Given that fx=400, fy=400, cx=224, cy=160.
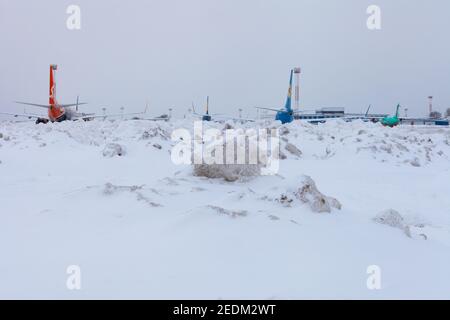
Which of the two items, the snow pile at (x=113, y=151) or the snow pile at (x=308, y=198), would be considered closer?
the snow pile at (x=308, y=198)

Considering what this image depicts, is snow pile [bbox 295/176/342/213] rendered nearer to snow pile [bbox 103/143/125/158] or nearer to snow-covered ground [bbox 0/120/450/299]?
snow-covered ground [bbox 0/120/450/299]

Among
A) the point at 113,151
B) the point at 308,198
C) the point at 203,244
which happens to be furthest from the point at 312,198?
the point at 113,151

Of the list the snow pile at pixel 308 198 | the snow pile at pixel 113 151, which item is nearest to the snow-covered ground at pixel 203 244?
the snow pile at pixel 308 198

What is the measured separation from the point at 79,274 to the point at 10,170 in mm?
5423

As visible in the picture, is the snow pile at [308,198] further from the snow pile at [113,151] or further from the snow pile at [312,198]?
the snow pile at [113,151]

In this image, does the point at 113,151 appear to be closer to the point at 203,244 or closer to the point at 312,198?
the point at 312,198

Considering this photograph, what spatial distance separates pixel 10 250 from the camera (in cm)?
276

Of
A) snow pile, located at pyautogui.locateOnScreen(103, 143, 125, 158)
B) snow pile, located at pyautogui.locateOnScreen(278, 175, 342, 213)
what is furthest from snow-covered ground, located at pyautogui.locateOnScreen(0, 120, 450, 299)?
snow pile, located at pyautogui.locateOnScreen(103, 143, 125, 158)

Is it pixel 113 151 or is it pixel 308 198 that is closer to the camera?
pixel 308 198

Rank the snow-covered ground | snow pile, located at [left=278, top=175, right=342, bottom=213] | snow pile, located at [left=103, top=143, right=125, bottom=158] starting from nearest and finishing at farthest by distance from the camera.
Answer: the snow-covered ground → snow pile, located at [left=278, top=175, right=342, bottom=213] → snow pile, located at [left=103, top=143, right=125, bottom=158]

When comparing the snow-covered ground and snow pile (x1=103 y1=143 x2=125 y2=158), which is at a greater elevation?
snow pile (x1=103 y1=143 x2=125 y2=158)

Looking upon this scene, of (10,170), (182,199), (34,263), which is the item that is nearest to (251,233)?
(182,199)

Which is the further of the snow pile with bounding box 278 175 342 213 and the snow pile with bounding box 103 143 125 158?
the snow pile with bounding box 103 143 125 158

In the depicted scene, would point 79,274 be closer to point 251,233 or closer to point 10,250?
point 10,250
